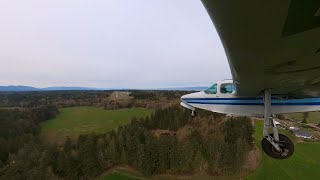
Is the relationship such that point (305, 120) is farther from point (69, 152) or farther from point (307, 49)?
point (307, 49)

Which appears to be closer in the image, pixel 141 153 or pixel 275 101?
pixel 275 101

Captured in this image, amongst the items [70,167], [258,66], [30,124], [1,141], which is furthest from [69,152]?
[258,66]

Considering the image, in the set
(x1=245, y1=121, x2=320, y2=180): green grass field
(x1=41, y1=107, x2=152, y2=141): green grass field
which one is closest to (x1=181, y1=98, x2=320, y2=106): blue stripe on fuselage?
(x1=245, y1=121, x2=320, y2=180): green grass field

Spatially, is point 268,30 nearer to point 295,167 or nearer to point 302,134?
point 295,167

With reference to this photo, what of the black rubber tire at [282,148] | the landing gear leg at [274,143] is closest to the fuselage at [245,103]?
the landing gear leg at [274,143]

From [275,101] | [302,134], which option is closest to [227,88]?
[275,101]

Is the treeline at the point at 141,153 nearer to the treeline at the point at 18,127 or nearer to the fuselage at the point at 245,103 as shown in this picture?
the treeline at the point at 18,127
